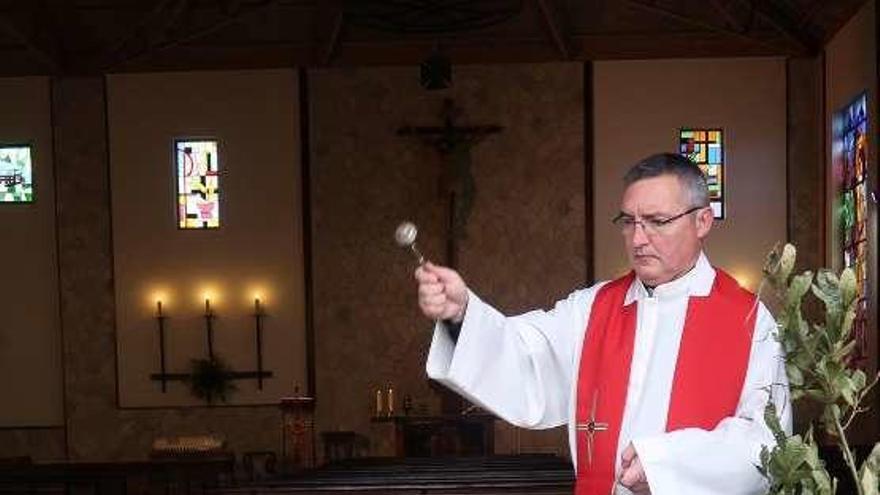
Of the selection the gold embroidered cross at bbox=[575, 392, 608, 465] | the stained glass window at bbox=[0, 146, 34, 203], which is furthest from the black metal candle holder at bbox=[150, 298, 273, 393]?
the gold embroidered cross at bbox=[575, 392, 608, 465]

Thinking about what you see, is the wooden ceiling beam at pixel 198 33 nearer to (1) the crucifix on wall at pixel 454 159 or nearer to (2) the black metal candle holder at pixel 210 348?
(1) the crucifix on wall at pixel 454 159

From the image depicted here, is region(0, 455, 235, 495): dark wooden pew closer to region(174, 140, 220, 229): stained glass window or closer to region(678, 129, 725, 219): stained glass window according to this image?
region(174, 140, 220, 229): stained glass window

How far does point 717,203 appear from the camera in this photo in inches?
607

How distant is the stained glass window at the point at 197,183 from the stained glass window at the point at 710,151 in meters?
6.15

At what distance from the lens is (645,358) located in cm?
302

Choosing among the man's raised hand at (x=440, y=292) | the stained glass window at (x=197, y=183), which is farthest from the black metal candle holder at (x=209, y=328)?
the man's raised hand at (x=440, y=292)

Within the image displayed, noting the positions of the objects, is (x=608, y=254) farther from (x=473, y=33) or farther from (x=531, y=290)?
(x=473, y=33)

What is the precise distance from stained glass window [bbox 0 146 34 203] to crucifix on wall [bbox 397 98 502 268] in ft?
16.5

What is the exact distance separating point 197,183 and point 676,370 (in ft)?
44.4

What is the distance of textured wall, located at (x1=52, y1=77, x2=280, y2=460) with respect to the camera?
15.7 metres

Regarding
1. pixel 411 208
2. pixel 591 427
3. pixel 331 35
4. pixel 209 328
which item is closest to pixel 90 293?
pixel 209 328

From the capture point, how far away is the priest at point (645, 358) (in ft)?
8.23

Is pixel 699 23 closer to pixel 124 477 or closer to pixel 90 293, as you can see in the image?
pixel 90 293

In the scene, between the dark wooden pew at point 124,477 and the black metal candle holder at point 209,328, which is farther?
the black metal candle holder at point 209,328
